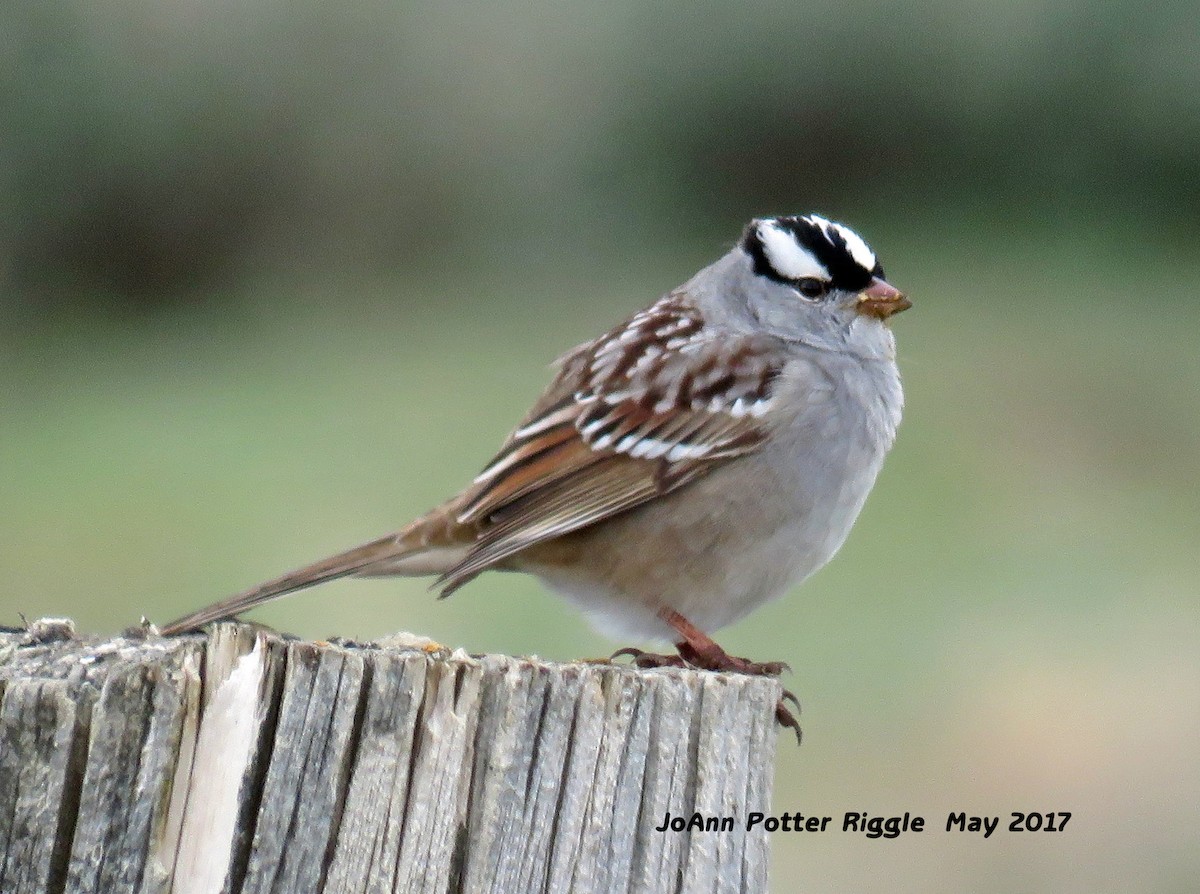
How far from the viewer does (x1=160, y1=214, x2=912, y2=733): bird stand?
4.16 metres

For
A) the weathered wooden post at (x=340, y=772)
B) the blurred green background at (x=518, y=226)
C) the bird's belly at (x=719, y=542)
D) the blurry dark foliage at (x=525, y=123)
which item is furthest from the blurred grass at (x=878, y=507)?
the weathered wooden post at (x=340, y=772)

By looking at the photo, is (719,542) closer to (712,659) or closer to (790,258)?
(712,659)

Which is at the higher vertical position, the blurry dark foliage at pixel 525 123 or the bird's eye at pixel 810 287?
the blurry dark foliage at pixel 525 123

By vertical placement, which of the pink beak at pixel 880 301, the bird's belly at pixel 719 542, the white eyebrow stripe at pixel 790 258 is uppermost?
→ the white eyebrow stripe at pixel 790 258

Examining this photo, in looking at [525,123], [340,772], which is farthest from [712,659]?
[525,123]

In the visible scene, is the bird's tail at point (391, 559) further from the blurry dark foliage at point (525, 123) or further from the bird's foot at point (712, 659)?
the blurry dark foliage at point (525, 123)

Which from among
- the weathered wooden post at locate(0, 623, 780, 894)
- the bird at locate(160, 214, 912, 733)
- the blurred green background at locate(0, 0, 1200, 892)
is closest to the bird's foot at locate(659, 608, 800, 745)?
the bird at locate(160, 214, 912, 733)

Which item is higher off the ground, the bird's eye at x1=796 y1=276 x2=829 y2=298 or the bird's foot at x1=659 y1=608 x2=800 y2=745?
the bird's eye at x1=796 y1=276 x2=829 y2=298

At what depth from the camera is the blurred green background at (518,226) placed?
1061cm

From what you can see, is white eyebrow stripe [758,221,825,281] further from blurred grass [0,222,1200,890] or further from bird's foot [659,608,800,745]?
blurred grass [0,222,1200,890]

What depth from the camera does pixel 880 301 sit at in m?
4.48

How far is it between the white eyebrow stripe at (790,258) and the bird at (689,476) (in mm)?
11

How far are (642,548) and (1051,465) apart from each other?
Answer: 6677 mm

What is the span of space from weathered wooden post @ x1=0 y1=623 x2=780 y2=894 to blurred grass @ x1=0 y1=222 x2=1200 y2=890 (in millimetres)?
3947
